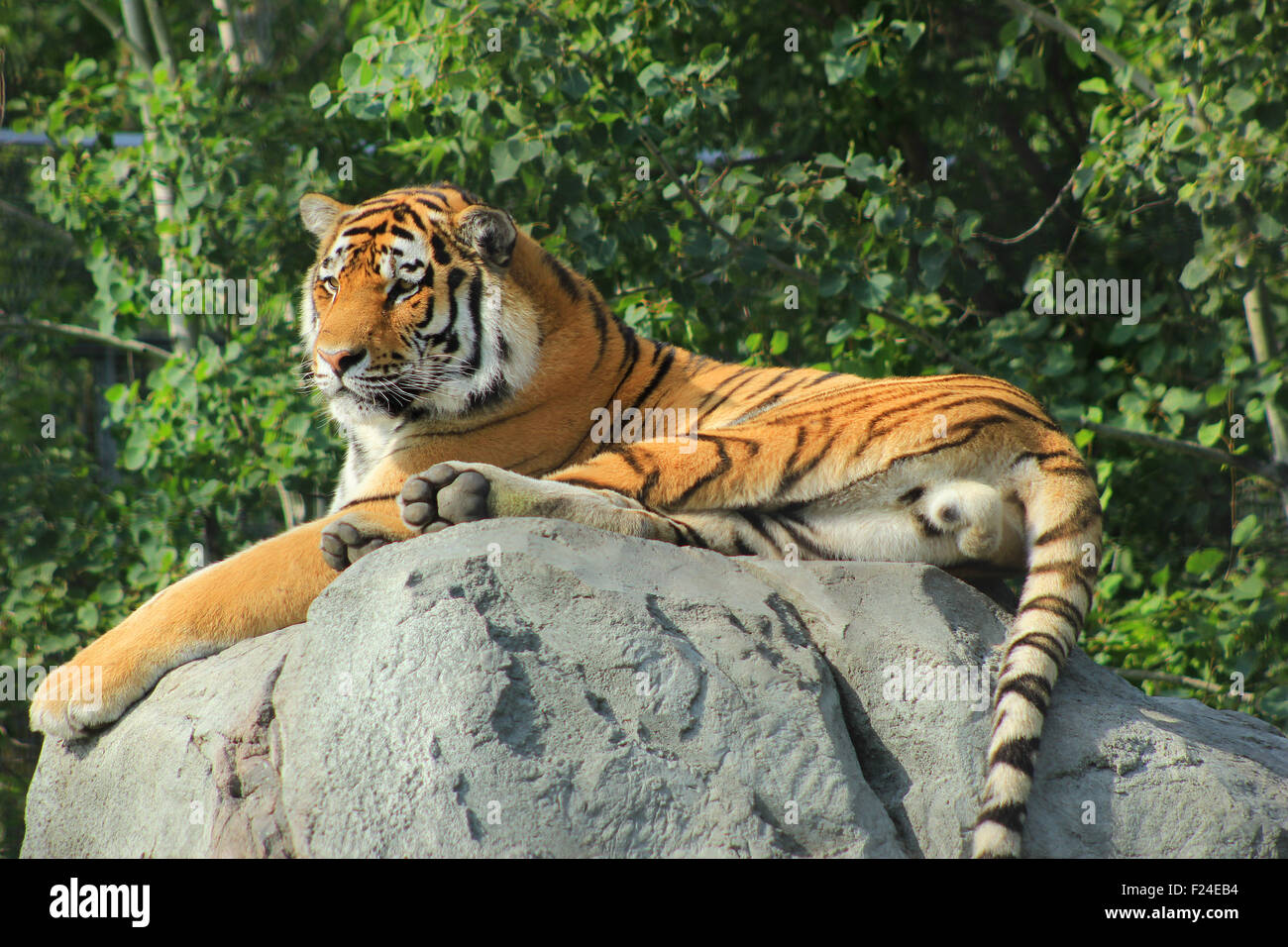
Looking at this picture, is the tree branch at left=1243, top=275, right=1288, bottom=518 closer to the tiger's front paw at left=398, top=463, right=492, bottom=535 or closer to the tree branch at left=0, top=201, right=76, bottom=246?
the tiger's front paw at left=398, top=463, right=492, bottom=535

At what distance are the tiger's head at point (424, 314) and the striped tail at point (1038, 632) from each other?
5.38 ft

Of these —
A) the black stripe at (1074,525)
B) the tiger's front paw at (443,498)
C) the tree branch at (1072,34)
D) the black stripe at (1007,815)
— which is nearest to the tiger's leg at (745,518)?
the tiger's front paw at (443,498)

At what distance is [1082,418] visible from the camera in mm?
5438

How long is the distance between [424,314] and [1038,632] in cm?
203

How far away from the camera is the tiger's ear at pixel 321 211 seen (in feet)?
13.8

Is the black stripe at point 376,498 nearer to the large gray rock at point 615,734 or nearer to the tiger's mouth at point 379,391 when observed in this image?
the tiger's mouth at point 379,391

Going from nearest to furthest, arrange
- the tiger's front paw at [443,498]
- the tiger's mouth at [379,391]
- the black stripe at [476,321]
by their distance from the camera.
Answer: the tiger's front paw at [443,498] → the tiger's mouth at [379,391] → the black stripe at [476,321]

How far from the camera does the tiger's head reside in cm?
367

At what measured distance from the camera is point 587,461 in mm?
3562

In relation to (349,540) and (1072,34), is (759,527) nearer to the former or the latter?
(349,540)

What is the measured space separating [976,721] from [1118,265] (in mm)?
4524

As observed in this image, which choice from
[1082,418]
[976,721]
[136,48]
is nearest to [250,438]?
[136,48]

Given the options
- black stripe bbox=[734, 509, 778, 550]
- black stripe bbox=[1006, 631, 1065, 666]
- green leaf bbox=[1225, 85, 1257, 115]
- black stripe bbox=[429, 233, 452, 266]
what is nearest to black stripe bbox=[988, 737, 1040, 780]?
black stripe bbox=[1006, 631, 1065, 666]

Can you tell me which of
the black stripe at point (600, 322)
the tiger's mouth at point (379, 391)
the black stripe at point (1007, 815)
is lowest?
the black stripe at point (1007, 815)
